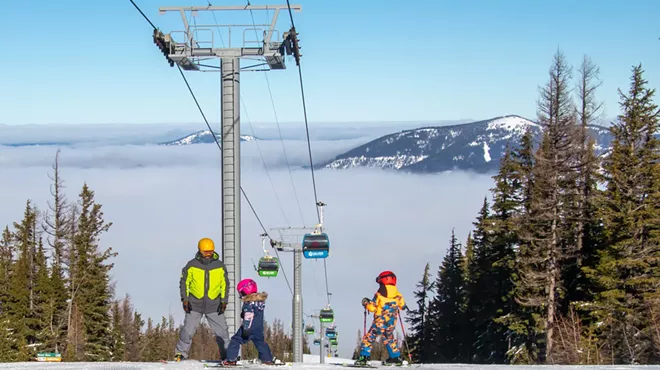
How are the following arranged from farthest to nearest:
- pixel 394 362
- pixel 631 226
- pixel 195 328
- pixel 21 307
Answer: pixel 21 307
pixel 631 226
pixel 195 328
pixel 394 362

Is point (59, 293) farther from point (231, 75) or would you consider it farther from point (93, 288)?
point (231, 75)

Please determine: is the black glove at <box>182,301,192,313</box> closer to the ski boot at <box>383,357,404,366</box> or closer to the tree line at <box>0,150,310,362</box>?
the ski boot at <box>383,357,404,366</box>

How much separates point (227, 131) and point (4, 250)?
2151 inches

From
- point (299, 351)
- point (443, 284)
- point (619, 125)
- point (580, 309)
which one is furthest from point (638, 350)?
point (443, 284)

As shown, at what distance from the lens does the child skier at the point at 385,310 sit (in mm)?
15367

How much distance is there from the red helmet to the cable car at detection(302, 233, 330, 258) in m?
30.5

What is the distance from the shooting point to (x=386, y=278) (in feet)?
50.3

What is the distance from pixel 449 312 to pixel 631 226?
36.4 meters

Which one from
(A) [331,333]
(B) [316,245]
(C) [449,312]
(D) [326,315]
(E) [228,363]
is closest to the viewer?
(E) [228,363]

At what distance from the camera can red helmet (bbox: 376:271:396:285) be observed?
1530 cm

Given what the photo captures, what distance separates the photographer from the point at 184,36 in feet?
102

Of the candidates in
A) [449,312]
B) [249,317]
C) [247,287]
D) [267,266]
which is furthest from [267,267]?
[247,287]

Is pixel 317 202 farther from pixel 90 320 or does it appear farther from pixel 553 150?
pixel 90 320

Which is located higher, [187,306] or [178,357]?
[187,306]
